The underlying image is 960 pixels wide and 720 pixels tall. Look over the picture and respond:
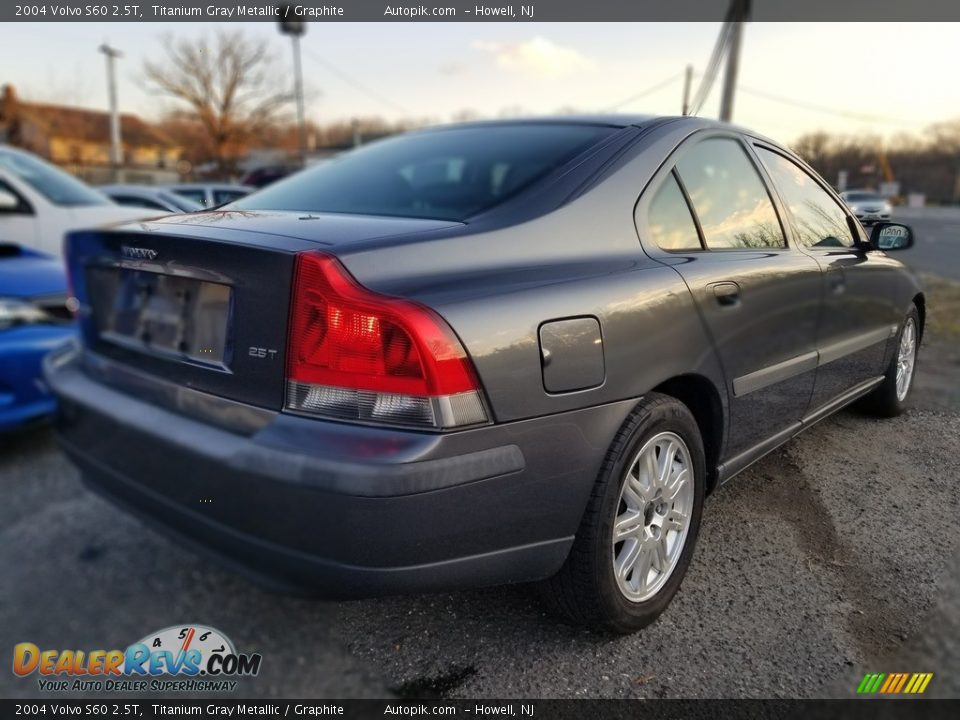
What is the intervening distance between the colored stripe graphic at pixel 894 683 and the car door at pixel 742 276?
81cm

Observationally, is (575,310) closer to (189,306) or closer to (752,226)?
(189,306)

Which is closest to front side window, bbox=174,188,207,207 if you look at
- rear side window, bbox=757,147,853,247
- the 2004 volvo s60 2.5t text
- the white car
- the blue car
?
the white car

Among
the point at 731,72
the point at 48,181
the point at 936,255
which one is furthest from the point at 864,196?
the point at 48,181

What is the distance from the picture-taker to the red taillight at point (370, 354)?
1.50 metres

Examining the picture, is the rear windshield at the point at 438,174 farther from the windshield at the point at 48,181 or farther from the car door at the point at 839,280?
the windshield at the point at 48,181

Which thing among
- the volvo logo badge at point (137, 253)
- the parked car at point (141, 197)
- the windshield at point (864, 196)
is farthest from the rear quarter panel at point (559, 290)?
the windshield at point (864, 196)

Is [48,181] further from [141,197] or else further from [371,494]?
[371,494]

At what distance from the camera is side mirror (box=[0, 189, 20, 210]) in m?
4.73

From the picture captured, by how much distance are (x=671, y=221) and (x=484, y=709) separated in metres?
1.58

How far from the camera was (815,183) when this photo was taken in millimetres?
3293

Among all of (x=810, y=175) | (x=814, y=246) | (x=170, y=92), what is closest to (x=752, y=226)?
(x=814, y=246)

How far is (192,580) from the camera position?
A: 223cm

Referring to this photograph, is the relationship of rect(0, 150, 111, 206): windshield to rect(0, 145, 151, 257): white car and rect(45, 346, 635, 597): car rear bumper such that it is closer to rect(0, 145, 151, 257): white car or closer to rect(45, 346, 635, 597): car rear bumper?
rect(0, 145, 151, 257): white car

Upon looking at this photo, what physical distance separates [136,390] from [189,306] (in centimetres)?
33
